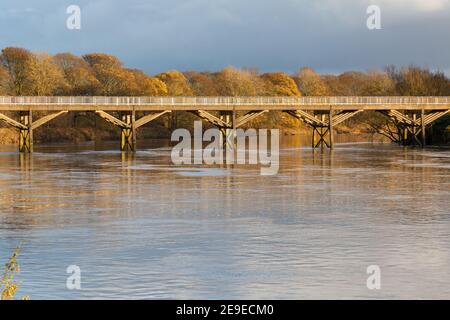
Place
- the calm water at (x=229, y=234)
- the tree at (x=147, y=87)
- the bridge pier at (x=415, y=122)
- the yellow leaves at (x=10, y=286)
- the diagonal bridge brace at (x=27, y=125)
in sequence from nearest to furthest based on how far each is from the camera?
the yellow leaves at (x=10, y=286)
the calm water at (x=229, y=234)
the diagonal bridge brace at (x=27, y=125)
the bridge pier at (x=415, y=122)
the tree at (x=147, y=87)

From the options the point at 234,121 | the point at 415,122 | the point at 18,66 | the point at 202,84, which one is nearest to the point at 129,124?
the point at 234,121

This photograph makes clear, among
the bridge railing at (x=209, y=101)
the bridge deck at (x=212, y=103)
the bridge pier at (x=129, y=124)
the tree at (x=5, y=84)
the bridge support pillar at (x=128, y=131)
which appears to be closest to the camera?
the bridge deck at (x=212, y=103)

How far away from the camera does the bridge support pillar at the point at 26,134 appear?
67125 millimetres

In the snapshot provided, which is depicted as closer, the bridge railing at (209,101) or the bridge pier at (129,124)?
the bridge railing at (209,101)

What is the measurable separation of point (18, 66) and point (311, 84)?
62.6 meters

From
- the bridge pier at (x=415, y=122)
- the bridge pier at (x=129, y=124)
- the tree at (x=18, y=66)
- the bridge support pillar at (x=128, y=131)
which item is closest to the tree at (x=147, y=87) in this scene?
the tree at (x=18, y=66)

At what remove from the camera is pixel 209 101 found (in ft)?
251

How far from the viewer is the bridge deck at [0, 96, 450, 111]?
6794 cm

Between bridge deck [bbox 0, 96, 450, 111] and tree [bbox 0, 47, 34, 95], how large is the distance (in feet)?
87.7

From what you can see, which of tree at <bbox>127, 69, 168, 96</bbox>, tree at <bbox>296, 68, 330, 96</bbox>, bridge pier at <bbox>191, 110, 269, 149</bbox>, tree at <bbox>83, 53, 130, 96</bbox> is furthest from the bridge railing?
tree at <bbox>296, 68, 330, 96</bbox>

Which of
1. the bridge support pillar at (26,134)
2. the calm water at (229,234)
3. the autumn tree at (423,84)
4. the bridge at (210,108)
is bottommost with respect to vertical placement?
the calm water at (229,234)

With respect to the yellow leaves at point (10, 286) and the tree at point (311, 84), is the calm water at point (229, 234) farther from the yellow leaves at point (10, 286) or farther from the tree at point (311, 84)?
the tree at point (311, 84)

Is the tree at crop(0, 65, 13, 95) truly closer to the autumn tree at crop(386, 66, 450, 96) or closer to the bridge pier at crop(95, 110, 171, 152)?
the bridge pier at crop(95, 110, 171, 152)
